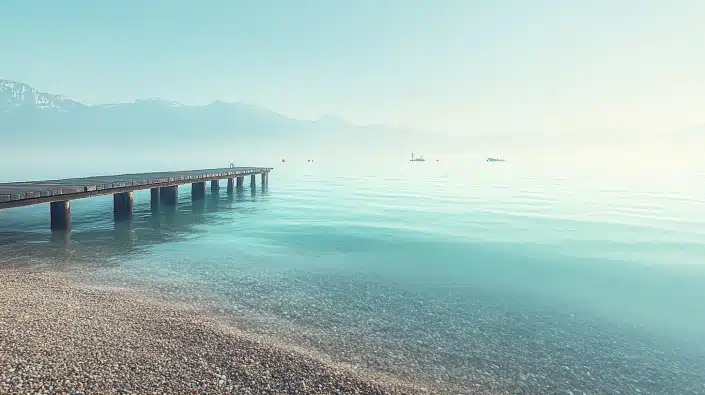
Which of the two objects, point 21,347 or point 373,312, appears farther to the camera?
A: point 373,312

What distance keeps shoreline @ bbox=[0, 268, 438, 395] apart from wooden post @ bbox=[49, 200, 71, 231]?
12690 mm

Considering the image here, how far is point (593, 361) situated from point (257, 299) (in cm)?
910

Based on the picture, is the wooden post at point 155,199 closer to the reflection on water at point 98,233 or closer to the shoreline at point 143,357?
the reflection on water at point 98,233

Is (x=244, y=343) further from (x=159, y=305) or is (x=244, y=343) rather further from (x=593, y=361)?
(x=593, y=361)

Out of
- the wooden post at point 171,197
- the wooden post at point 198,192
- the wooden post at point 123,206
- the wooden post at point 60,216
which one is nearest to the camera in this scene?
the wooden post at point 60,216

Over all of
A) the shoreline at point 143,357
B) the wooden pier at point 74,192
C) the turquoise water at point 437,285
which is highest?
the wooden pier at point 74,192

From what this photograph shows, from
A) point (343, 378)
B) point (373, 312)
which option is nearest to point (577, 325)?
point (373, 312)

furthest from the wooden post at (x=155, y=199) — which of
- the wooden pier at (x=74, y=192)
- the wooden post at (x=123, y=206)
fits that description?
the wooden post at (x=123, y=206)

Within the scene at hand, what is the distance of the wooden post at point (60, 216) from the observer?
20938 millimetres

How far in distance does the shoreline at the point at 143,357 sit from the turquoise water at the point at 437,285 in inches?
40.7

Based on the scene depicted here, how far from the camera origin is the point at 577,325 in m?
11.7

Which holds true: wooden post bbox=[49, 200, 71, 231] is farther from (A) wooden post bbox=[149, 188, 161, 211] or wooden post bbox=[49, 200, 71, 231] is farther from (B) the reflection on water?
(A) wooden post bbox=[149, 188, 161, 211]

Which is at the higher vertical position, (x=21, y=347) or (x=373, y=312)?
(x=21, y=347)

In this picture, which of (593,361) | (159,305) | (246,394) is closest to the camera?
(246,394)
